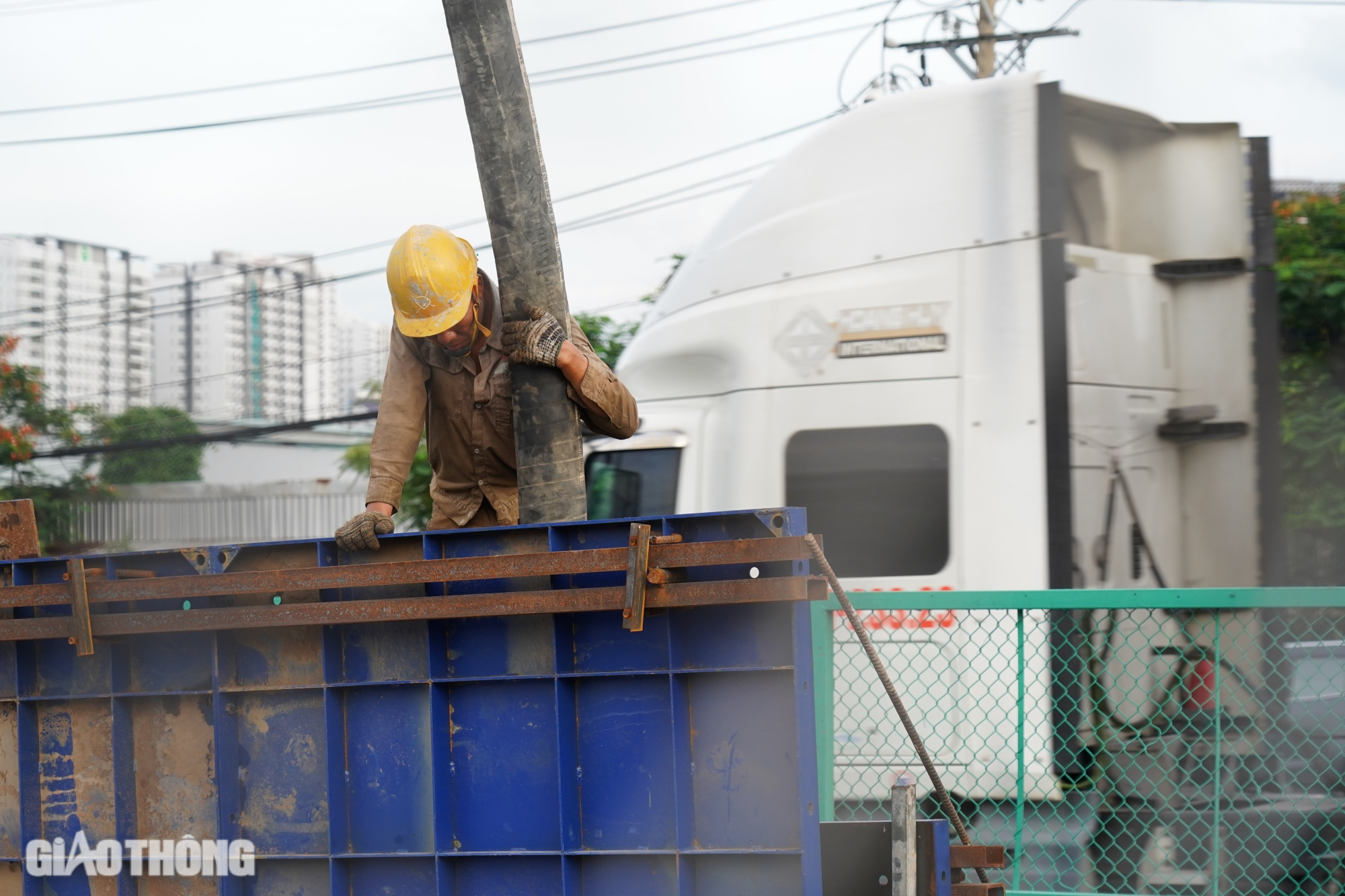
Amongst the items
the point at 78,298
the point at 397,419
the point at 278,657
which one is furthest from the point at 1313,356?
the point at 78,298

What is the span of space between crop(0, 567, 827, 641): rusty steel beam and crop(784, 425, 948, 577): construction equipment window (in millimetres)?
2388

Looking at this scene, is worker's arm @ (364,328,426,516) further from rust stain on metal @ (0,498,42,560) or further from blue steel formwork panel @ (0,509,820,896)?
rust stain on metal @ (0,498,42,560)

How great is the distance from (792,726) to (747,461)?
9.06 feet

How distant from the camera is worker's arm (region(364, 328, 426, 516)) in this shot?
386 cm

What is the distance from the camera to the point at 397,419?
12.9 ft

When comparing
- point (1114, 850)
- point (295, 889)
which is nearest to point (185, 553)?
point (295, 889)

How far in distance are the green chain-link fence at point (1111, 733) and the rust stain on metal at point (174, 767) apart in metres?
2.41

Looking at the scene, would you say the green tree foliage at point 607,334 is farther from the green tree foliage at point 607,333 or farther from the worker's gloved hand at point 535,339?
the worker's gloved hand at point 535,339

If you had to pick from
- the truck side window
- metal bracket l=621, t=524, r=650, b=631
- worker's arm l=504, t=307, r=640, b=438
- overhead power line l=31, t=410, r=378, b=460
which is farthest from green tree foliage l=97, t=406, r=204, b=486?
metal bracket l=621, t=524, r=650, b=631

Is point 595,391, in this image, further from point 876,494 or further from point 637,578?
point 876,494

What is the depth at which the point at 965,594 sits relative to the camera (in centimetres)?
408

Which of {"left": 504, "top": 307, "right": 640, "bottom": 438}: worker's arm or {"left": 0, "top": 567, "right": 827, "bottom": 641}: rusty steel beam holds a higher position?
{"left": 504, "top": 307, "right": 640, "bottom": 438}: worker's arm

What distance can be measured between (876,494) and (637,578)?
8.69 ft

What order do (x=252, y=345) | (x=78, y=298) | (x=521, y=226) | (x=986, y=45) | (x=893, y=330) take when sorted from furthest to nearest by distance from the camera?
(x=252, y=345) < (x=78, y=298) < (x=986, y=45) < (x=893, y=330) < (x=521, y=226)
